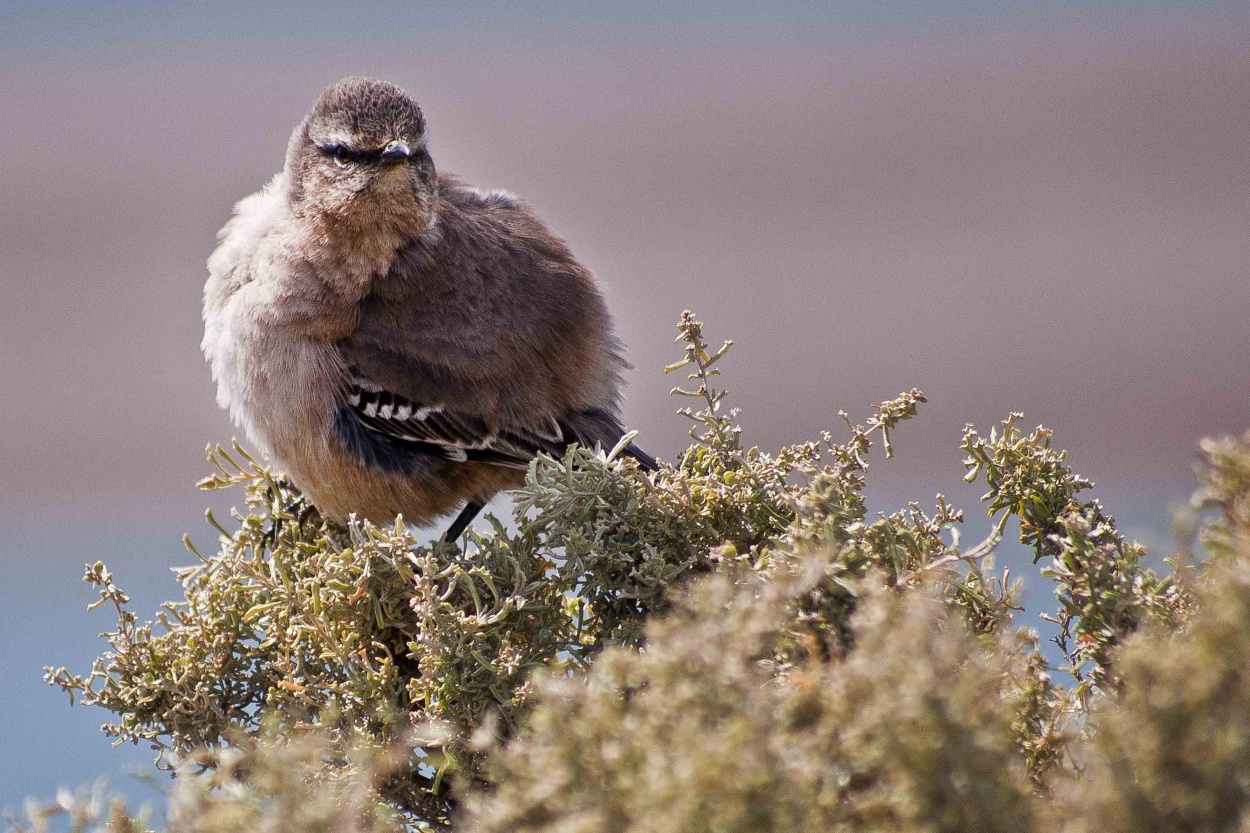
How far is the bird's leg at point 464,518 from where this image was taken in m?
2.95

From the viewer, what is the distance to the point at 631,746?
0.87 meters

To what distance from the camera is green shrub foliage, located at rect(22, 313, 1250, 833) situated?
2.64ft

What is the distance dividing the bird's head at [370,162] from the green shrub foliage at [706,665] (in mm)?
840

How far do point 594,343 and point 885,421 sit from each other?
1466 mm

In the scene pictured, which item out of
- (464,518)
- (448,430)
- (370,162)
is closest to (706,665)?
(448,430)

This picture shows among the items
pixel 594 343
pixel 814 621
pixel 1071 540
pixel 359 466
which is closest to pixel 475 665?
pixel 814 621

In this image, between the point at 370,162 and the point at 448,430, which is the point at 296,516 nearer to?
the point at 448,430

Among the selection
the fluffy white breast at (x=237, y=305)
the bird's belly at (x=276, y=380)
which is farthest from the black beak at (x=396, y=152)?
the bird's belly at (x=276, y=380)

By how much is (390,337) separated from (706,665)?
2.11 m

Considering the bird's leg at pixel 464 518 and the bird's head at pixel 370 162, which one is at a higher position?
the bird's head at pixel 370 162

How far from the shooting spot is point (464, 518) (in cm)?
296

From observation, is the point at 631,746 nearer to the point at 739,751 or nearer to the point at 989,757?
the point at 739,751

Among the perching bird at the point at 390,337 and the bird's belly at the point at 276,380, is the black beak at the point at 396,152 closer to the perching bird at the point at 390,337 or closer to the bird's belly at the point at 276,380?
the perching bird at the point at 390,337

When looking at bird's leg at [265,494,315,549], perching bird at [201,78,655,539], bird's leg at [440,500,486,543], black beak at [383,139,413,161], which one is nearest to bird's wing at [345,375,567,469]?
perching bird at [201,78,655,539]
